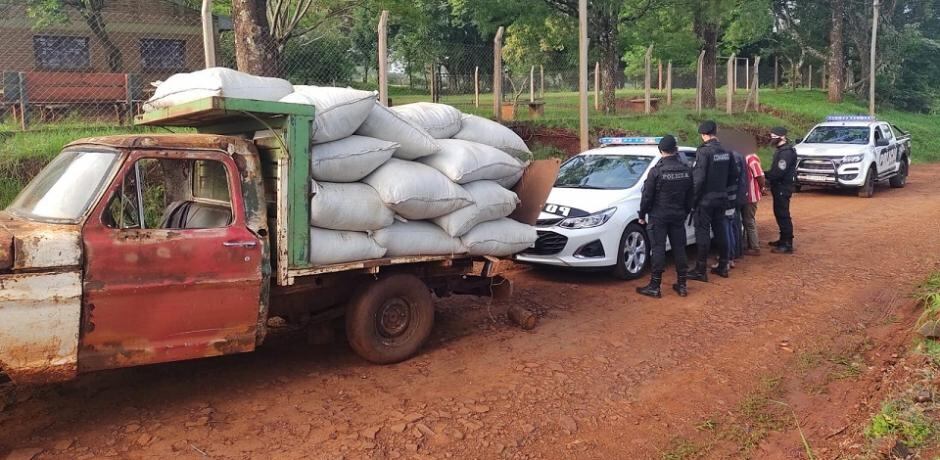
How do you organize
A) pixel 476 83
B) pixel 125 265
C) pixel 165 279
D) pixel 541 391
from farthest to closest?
pixel 476 83
pixel 541 391
pixel 165 279
pixel 125 265

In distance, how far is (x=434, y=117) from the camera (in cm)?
593

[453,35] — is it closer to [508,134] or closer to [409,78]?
[409,78]

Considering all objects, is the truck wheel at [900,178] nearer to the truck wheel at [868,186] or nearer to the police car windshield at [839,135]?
the police car windshield at [839,135]

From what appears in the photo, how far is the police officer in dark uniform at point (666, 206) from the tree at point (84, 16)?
45.8 ft

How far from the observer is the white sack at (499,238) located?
5719 millimetres

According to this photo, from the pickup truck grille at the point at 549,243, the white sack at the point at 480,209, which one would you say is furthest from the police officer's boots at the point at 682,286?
the white sack at the point at 480,209

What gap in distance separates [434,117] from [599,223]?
8.44ft

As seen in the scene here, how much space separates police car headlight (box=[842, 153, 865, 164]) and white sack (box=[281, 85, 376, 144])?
13.3m

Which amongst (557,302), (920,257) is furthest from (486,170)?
(920,257)

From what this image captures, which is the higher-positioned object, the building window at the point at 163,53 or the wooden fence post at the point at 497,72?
the building window at the point at 163,53

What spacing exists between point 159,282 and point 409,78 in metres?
27.8

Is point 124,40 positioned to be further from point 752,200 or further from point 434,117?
point 752,200

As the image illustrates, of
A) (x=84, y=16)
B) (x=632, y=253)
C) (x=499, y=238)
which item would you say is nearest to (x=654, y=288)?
(x=632, y=253)

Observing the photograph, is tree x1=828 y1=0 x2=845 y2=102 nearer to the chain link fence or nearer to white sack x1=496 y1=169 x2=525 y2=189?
the chain link fence
